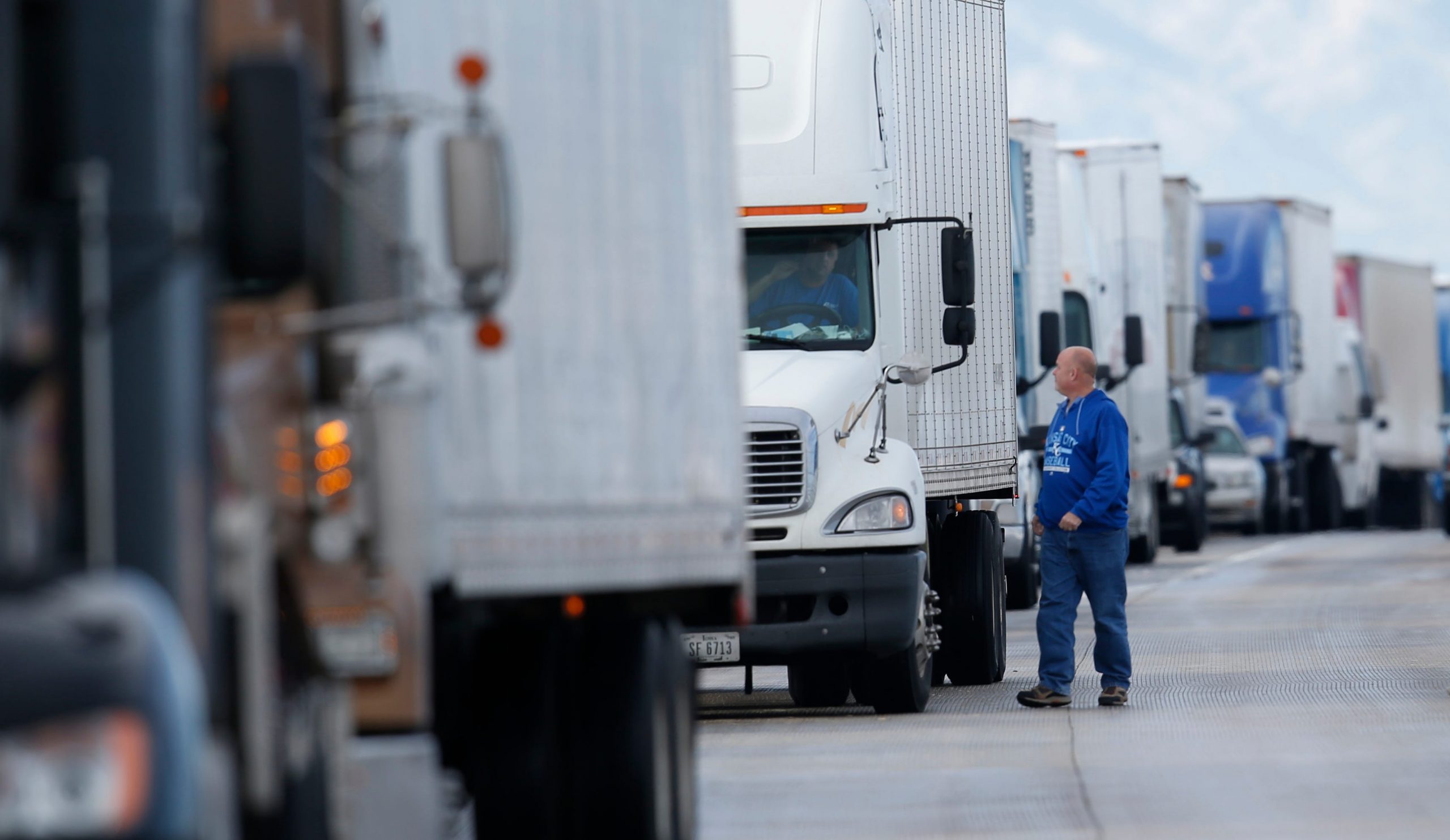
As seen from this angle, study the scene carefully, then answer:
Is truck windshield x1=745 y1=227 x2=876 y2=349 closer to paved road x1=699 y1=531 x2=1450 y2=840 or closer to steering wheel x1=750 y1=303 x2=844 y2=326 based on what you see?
steering wheel x1=750 y1=303 x2=844 y2=326

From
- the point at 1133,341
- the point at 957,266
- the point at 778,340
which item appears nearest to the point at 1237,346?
the point at 1133,341

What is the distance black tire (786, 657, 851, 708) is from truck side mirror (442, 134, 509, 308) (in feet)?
29.7

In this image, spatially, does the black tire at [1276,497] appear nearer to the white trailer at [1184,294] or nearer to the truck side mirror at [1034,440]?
the white trailer at [1184,294]

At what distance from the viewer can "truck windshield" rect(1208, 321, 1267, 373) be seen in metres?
37.4

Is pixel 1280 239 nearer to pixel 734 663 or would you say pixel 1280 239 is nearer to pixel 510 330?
pixel 734 663

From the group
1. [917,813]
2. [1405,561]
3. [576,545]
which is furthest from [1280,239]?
[576,545]

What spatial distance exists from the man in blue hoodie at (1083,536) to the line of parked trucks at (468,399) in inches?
10.2

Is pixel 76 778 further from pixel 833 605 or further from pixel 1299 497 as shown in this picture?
pixel 1299 497

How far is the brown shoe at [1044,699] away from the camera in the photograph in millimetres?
13852

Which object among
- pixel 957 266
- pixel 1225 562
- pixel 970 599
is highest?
pixel 957 266

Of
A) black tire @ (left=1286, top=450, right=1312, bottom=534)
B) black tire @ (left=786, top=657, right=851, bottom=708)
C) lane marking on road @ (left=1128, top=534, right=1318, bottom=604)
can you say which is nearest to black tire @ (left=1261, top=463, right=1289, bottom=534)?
lane marking on road @ (left=1128, top=534, right=1318, bottom=604)

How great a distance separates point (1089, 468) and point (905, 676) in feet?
4.77

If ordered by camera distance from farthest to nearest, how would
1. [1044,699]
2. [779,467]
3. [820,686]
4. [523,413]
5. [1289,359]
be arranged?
[1289,359]
[820,686]
[1044,699]
[779,467]
[523,413]

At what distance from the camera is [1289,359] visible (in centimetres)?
3803
